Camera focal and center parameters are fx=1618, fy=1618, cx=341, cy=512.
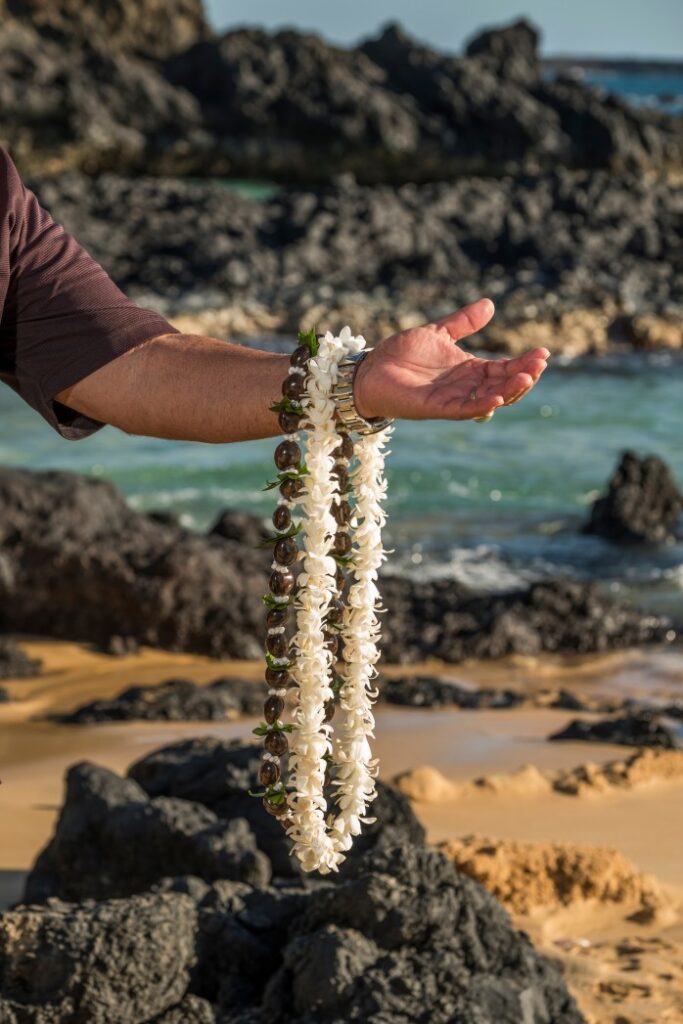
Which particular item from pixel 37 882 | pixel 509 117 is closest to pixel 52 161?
pixel 509 117

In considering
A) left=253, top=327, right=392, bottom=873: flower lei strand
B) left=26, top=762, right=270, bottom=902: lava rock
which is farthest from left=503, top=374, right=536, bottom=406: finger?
left=26, top=762, right=270, bottom=902: lava rock

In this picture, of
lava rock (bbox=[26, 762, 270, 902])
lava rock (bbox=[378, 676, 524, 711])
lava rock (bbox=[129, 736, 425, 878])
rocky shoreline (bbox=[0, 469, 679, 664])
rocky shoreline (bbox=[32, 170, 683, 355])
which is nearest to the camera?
lava rock (bbox=[26, 762, 270, 902])

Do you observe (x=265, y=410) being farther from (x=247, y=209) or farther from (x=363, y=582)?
(x=247, y=209)

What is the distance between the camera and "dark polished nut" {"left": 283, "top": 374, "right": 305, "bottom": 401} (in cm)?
253

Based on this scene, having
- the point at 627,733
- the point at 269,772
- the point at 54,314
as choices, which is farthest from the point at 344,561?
the point at 627,733

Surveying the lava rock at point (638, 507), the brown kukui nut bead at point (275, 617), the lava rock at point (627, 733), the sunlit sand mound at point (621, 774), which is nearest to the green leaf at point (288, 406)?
the brown kukui nut bead at point (275, 617)

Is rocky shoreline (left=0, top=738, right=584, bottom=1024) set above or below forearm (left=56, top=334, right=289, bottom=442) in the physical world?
below

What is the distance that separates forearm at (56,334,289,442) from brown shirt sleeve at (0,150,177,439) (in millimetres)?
27

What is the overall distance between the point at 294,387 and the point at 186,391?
10.7 inches

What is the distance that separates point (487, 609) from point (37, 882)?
4411 mm

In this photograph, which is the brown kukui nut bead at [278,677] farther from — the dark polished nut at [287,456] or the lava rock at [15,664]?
the lava rock at [15,664]

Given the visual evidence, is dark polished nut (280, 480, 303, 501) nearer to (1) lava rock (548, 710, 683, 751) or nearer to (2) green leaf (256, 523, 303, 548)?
(2) green leaf (256, 523, 303, 548)

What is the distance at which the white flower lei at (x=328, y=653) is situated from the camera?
2.62 meters

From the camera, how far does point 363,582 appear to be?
2736mm
